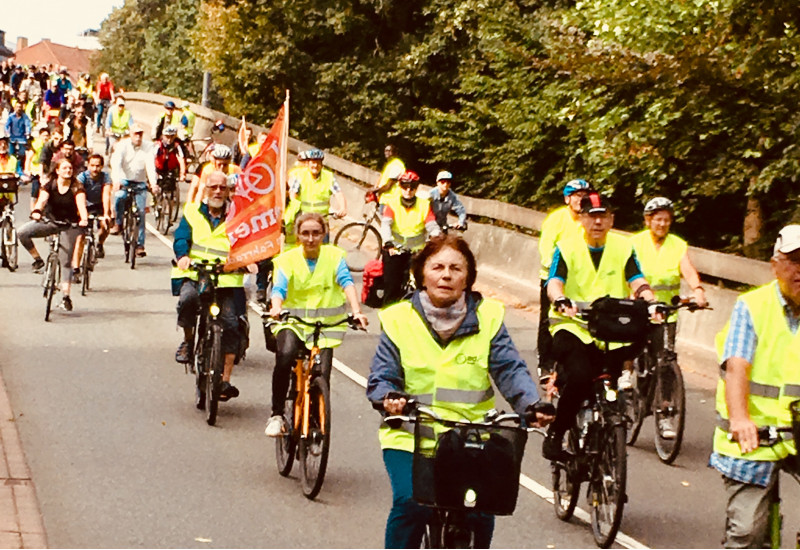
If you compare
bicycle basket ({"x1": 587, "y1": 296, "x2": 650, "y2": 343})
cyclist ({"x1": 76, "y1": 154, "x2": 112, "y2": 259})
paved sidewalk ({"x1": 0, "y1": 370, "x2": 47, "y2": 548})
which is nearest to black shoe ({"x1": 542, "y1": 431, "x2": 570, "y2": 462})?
bicycle basket ({"x1": 587, "y1": 296, "x2": 650, "y2": 343})

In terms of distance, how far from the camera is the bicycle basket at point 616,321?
31.0 feet

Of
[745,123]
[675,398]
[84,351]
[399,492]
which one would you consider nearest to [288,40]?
[745,123]

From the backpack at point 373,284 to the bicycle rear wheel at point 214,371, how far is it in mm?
4792

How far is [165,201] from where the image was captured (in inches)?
1085

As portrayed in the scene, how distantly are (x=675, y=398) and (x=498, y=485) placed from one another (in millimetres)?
5977

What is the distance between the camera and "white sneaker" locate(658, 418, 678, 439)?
11.7 metres

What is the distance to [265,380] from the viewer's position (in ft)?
48.3

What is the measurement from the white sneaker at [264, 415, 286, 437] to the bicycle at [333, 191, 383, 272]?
13.1 metres

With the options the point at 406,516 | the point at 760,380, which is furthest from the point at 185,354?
the point at 760,380

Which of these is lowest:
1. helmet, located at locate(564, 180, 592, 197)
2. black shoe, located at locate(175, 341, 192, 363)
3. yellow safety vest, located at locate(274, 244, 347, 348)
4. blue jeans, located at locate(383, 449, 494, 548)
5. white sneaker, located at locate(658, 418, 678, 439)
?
black shoe, located at locate(175, 341, 192, 363)

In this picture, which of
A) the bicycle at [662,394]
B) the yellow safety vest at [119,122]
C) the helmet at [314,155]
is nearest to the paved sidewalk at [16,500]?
the bicycle at [662,394]

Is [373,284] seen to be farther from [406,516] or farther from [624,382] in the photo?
[406,516]

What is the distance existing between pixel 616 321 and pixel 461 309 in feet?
10.2

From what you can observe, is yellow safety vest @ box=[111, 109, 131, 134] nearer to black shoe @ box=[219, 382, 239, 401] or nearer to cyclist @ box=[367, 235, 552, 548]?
black shoe @ box=[219, 382, 239, 401]
